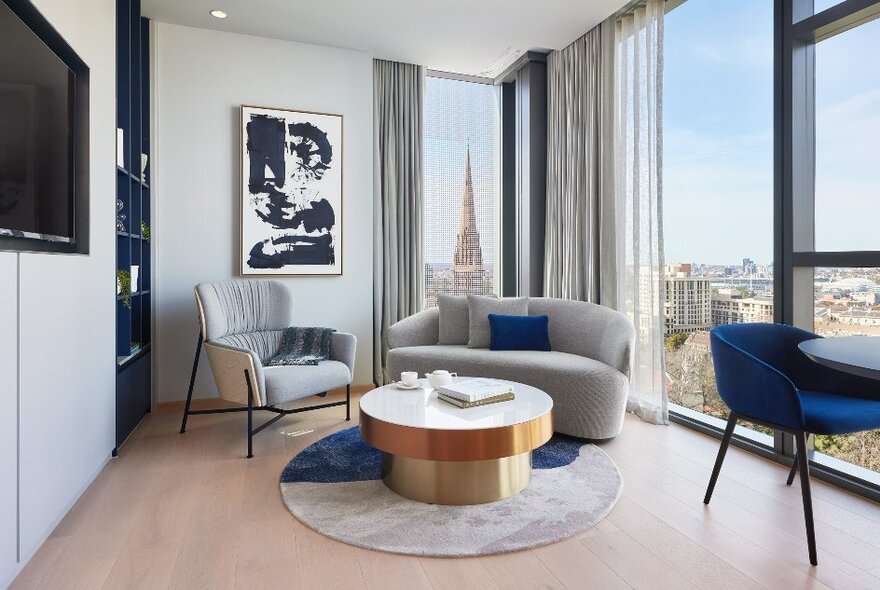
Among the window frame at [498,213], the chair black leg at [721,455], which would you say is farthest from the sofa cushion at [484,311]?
the chair black leg at [721,455]

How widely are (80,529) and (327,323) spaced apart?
7.64 ft

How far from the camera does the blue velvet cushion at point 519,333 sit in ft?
12.1

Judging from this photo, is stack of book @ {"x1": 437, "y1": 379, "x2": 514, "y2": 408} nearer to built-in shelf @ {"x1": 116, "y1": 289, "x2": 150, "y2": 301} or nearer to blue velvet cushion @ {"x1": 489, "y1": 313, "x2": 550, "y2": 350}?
blue velvet cushion @ {"x1": 489, "y1": 313, "x2": 550, "y2": 350}

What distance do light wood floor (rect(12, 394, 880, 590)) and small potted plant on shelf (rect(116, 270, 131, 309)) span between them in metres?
0.95

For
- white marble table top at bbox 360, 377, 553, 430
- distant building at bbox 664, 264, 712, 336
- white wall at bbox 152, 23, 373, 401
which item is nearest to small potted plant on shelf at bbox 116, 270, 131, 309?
white wall at bbox 152, 23, 373, 401

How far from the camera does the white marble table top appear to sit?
85.3 inches

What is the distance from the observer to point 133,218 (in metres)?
3.30

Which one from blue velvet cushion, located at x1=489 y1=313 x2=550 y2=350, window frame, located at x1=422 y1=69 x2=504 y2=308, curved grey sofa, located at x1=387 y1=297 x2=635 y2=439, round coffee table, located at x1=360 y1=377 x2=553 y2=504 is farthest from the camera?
window frame, located at x1=422 y1=69 x2=504 y2=308

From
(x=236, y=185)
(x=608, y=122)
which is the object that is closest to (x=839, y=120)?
(x=608, y=122)

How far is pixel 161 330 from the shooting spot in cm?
374

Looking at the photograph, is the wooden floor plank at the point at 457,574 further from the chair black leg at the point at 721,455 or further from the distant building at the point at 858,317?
the distant building at the point at 858,317

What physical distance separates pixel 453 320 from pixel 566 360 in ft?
3.38

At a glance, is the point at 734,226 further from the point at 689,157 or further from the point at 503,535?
the point at 503,535

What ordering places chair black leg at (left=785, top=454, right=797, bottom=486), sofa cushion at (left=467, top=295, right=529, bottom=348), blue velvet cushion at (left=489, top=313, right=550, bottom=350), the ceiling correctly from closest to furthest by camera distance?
chair black leg at (left=785, top=454, right=797, bottom=486)
the ceiling
blue velvet cushion at (left=489, top=313, right=550, bottom=350)
sofa cushion at (left=467, top=295, right=529, bottom=348)
